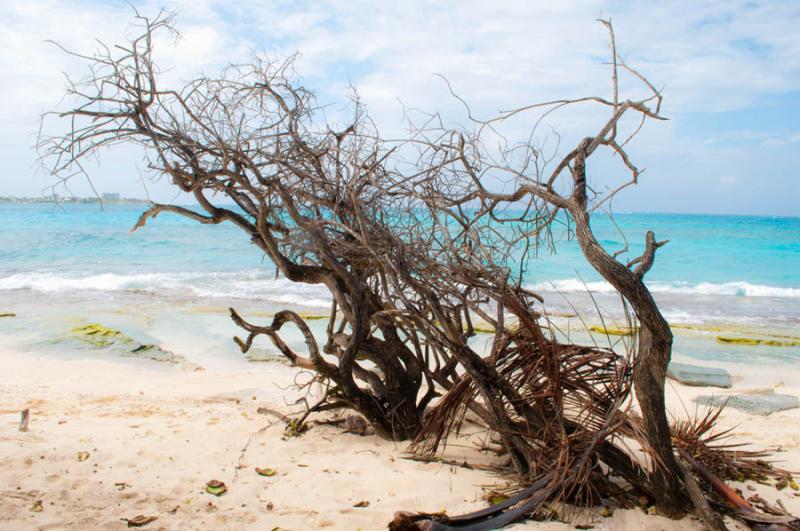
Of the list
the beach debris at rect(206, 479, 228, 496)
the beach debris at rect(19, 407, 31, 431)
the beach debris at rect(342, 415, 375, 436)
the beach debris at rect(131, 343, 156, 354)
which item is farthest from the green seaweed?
the beach debris at rect(206, 479, 228, 496)

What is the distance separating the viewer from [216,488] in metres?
3.87

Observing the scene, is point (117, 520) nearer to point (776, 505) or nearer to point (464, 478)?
point (464, 478)

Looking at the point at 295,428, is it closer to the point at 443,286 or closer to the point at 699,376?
the point at 443,286

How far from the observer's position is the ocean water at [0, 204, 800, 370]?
12.9 meters

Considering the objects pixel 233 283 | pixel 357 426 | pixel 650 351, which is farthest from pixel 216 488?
pixel 233 283

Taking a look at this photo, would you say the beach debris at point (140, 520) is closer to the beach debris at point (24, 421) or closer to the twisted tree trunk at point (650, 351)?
the beach debris at point (24, 421)

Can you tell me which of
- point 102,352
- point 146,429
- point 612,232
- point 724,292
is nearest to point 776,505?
point 146,429

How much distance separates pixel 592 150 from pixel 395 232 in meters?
1.72

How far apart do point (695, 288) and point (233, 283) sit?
15.1 meters

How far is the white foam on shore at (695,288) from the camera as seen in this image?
1945cm

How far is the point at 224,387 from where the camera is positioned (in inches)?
288

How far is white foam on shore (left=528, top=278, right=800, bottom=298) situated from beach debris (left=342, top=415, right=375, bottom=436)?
14.4m

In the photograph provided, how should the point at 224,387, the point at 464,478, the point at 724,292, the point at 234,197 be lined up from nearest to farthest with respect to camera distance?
the point at 464,478 → the point at 234,197 → the point at 224,387 → the point at 724,292

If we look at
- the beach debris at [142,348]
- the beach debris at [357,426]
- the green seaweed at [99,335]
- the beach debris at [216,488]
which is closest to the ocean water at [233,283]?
the green seaweed at [99,335]
